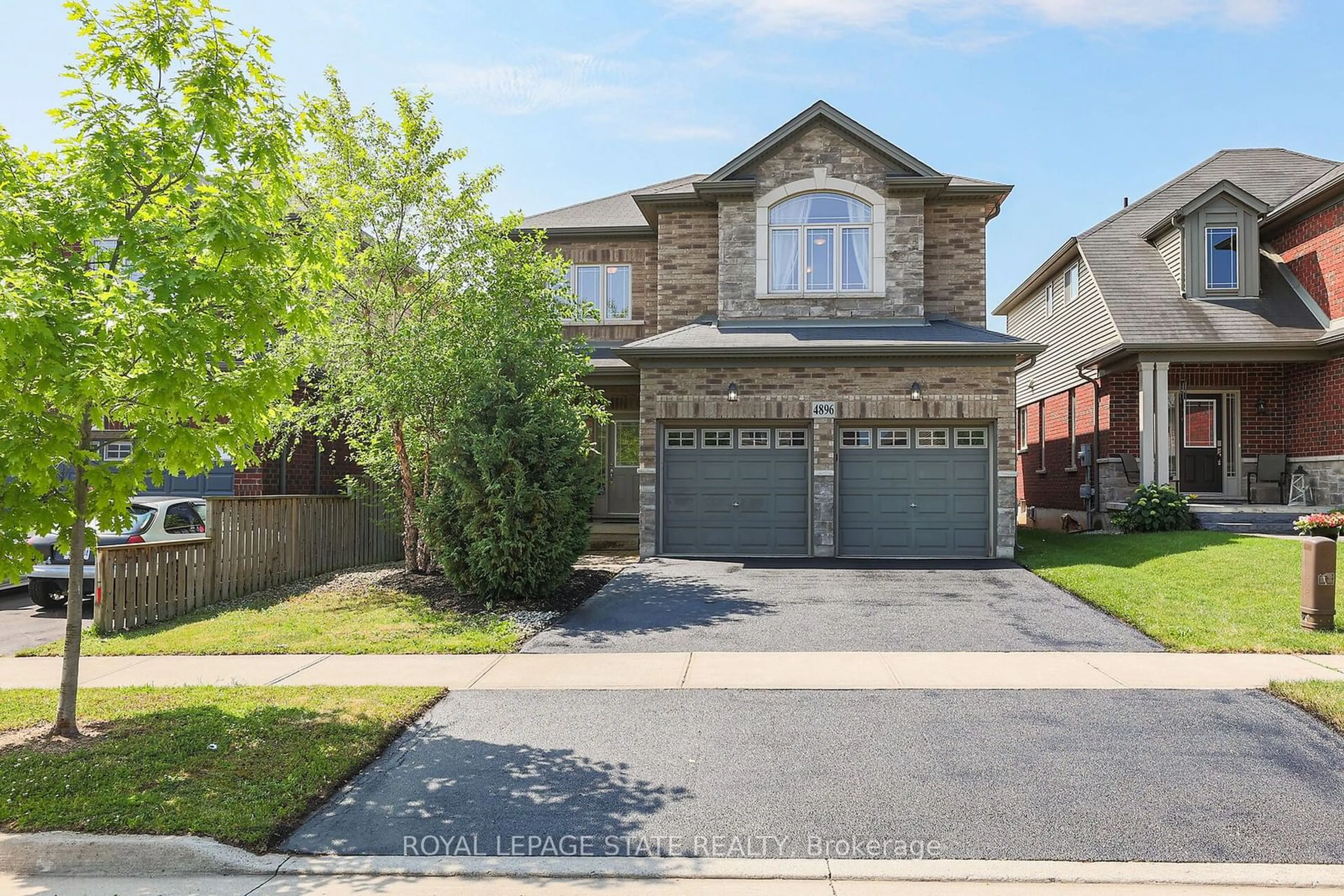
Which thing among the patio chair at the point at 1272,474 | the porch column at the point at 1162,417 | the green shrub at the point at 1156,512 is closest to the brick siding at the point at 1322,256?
the patio chair at the point at 1272,474

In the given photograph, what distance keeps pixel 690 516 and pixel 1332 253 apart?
14.2 metres

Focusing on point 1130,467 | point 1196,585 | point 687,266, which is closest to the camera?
point 1196,585

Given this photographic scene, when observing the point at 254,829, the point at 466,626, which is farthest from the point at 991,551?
the point at 254,829

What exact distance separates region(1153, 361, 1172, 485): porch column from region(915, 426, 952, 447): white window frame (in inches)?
196

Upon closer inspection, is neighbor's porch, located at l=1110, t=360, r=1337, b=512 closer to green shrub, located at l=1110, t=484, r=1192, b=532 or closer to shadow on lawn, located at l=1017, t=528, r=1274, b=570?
green shrub, located at l=1110, t=484, r=1192, b=532

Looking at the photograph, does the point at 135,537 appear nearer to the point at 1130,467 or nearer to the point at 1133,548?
the point at 1133,548

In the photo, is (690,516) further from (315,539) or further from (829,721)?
(829,721)

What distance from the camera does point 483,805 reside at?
508 centimetres

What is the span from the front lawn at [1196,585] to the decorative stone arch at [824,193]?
627cm

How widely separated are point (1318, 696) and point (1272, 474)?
13.9m

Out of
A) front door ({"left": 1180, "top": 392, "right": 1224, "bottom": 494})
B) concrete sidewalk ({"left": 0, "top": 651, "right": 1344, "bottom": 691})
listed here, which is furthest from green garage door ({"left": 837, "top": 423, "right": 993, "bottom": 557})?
front door ({"left": 1180, "top": 392, "right": 1224, "bottom": 494})

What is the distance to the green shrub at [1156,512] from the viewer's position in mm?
16453

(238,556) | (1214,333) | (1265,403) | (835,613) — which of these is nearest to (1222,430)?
(1265,403)

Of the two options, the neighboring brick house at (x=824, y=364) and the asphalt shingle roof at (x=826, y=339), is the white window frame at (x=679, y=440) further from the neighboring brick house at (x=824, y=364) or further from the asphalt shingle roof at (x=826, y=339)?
the asphalt shingle roof at (x=826, y=339)
